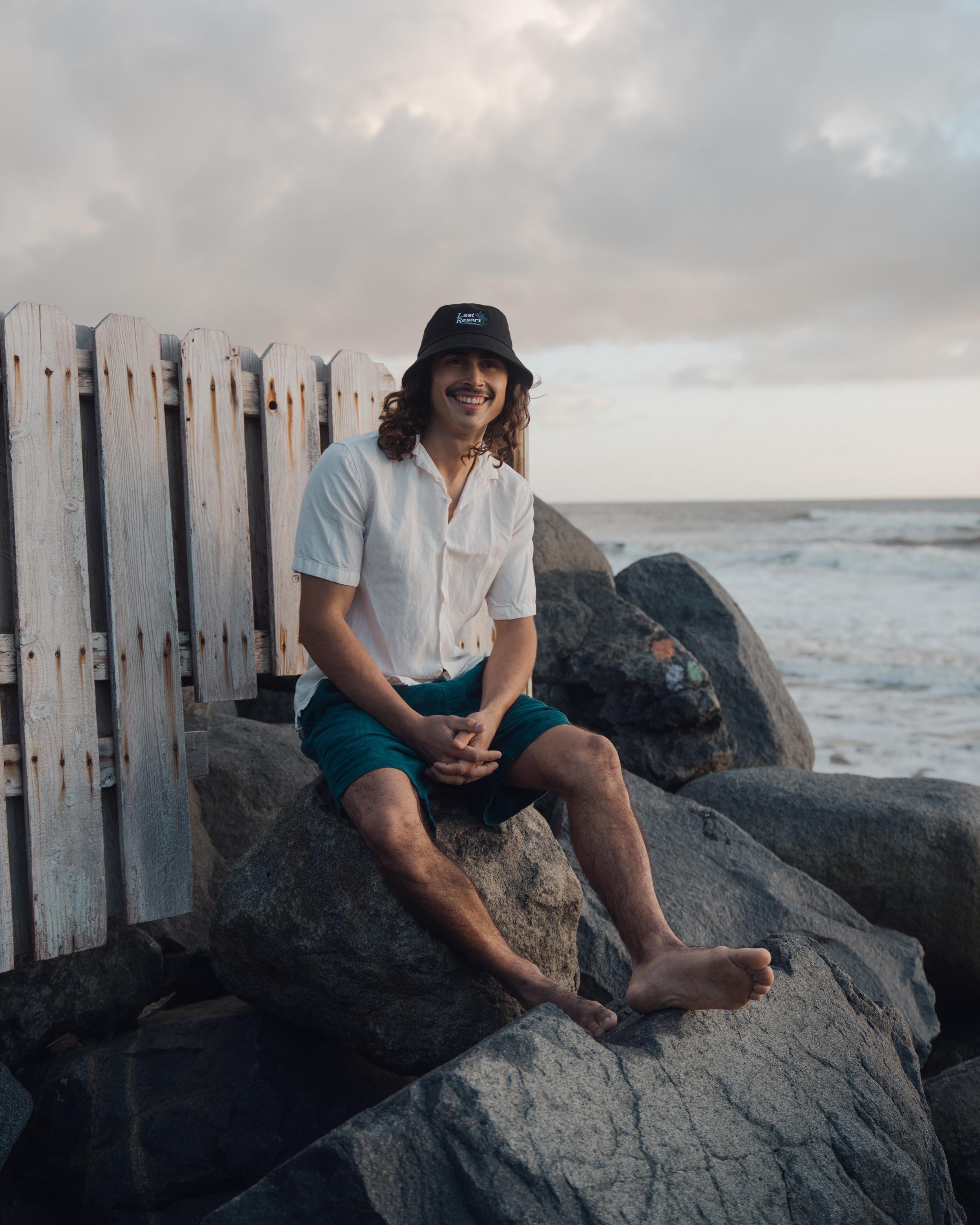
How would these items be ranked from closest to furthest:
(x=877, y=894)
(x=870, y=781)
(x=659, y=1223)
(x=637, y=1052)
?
(x=659, y=1223)
(x=637, y=1052)
(x=877, y=894)
(x=870, y=781)

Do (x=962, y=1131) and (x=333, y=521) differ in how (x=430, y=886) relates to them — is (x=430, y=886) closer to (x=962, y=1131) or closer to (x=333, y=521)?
(x=333, y=521)

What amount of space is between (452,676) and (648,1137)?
1.70 metres

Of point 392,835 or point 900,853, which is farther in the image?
point 900,853

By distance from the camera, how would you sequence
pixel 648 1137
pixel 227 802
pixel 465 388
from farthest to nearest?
pixel 227 802 → pixel 465 388 → pixel 648 1137

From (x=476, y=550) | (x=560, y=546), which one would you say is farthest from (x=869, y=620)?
(x=476, y=550)

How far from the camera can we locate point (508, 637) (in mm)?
3555

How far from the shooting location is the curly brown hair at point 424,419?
3387mm

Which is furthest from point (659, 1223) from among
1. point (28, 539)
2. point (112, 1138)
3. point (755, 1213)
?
point (28, 539)

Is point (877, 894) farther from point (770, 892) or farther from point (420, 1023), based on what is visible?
point (420, 1023)

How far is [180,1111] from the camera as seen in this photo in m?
2.90

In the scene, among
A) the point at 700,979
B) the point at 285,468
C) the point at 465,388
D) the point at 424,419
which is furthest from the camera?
the point at 285,468

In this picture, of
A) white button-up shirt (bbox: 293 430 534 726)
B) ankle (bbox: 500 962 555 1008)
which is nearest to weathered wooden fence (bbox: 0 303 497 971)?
white button-up shirt (bbox: 293 430 534 726)

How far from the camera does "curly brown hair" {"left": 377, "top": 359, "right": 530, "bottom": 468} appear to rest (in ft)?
11.1

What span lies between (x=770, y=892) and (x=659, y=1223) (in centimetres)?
228
